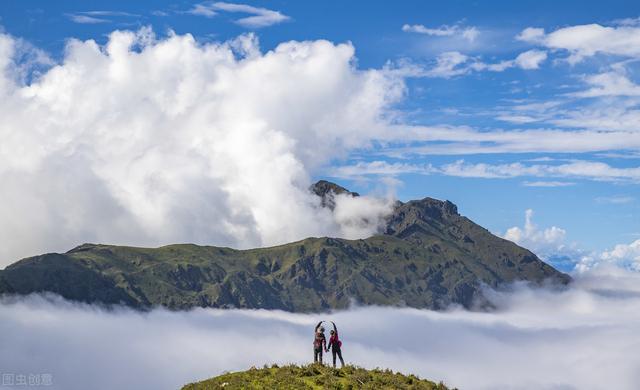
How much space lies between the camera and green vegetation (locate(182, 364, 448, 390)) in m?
49.7

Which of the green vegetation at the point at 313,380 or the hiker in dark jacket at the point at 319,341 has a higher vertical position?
the hiker in dark jacket at the point at 319,341

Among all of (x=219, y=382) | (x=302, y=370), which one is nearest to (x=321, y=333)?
(x=302, y=370)

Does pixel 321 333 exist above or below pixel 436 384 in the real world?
above

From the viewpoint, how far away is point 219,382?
52.2m

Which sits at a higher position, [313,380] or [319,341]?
[319,341]

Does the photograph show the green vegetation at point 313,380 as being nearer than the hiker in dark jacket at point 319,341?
Yes

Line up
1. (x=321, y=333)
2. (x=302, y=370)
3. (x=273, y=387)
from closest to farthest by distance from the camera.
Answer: (x=273, y=387)
(x=302, y=370)
(x=321, y=333)

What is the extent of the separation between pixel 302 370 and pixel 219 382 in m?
6.58

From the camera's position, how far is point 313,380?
5088 cm

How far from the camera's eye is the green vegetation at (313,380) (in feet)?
163

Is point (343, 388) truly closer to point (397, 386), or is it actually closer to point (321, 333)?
point (397, 386)

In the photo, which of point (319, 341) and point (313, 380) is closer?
point (313, 380)

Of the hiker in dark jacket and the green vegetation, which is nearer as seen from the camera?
the green vegetation

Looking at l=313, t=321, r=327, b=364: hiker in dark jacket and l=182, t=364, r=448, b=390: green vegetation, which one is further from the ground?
l=313, t=321, r=327, b=364: hiker in dark jacket
